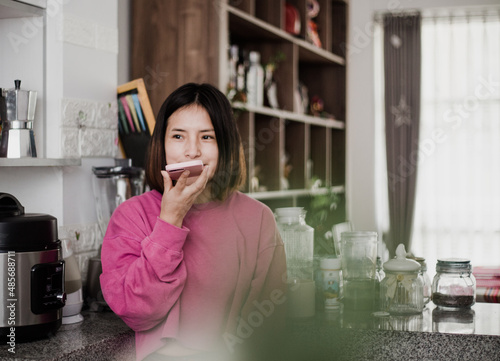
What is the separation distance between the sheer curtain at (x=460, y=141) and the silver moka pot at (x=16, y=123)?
3.63 meters

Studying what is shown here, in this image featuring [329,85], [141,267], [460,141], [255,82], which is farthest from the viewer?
[460,141]

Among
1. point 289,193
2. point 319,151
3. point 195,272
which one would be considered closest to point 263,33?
point 289,193

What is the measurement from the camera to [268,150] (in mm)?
3320

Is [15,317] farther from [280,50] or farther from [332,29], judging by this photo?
[332,29]

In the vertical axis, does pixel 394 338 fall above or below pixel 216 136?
below

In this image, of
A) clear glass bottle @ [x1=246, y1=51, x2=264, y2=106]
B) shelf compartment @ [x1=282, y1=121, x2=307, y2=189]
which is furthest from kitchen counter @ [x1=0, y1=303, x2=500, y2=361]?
shelf compartment @ [x1=282, y1=121, x2=307, y2=189]

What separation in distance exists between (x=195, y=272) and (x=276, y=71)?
2247 mm

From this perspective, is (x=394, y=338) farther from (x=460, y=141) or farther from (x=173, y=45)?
(x=460, y=141)

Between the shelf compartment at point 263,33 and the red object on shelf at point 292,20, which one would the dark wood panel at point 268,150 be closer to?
the shelf compartment at point 263,33

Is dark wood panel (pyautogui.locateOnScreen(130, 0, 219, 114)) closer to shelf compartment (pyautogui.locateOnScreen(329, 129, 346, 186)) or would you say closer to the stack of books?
the stack of books

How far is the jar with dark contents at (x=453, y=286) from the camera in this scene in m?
1.76

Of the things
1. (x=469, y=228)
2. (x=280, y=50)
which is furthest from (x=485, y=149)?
(x=280, y=50)

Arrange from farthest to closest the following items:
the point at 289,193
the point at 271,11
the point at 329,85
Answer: the point at 329,85 < the point at 289,193 < the point at 271,11

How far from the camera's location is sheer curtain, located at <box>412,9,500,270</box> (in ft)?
15.5
